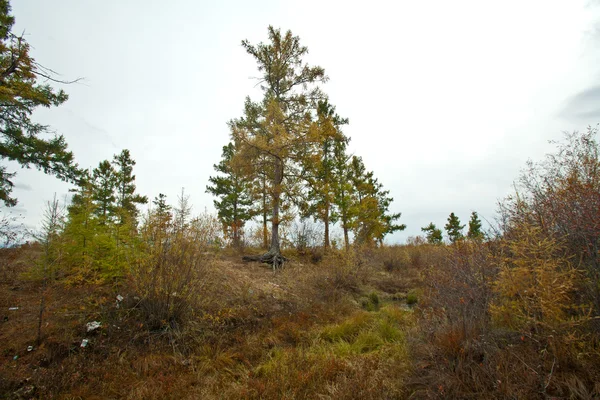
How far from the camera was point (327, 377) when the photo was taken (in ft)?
12.3

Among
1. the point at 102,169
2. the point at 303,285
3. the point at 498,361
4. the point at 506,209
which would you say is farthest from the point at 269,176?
the point at 102,169

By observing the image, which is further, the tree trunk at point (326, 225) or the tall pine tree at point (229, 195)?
the tall pine tree at point (229, 195)

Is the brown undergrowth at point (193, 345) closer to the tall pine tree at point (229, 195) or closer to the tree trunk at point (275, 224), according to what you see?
the tree trunk at point (275, 224)

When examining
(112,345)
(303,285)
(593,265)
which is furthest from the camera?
(303,285)

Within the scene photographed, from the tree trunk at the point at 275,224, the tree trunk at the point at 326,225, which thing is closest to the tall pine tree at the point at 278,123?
the tree trunk at the point at 275,224

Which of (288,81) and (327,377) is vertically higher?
(288,81)

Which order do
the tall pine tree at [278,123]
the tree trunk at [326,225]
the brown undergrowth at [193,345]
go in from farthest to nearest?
the tree trunk at [326,225]
the tall pine tree at [278,123]
the brown undergrowth at [193,345]

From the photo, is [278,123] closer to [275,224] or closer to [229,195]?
[275,224]

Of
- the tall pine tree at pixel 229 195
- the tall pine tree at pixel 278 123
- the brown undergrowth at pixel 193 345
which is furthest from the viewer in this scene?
the tall pine tree at pixel 229 195

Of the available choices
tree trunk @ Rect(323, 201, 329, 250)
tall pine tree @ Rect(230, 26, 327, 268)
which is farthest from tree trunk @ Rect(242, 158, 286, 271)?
tree trunk @ Rect(323, 201, 329, 250)

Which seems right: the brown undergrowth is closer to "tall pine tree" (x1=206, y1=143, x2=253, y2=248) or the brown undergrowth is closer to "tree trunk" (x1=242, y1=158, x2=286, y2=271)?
"tree trunk" (x1=242, y1=158, x2=286, y2=271)

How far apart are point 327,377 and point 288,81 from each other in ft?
42.9

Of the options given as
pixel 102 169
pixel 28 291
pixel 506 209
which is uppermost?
pixel 102 169

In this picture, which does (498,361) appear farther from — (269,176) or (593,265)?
(269,176)
